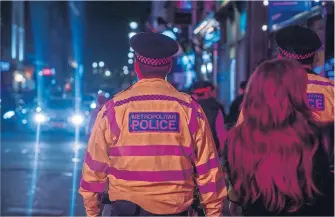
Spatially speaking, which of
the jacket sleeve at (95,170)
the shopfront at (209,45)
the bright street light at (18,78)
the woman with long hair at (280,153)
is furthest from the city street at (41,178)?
the bright street light at (18,78)

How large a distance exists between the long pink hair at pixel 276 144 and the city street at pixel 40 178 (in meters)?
5.83

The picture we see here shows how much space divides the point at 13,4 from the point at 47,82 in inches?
346

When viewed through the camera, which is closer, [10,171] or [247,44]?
[10,171]

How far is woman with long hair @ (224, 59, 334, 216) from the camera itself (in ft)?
10.5

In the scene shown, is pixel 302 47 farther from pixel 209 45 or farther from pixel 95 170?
pixel 209 45

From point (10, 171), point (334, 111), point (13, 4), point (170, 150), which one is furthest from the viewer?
point (13, 4)

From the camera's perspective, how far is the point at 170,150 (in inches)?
146

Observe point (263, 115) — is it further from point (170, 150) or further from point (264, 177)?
point (170, 150)

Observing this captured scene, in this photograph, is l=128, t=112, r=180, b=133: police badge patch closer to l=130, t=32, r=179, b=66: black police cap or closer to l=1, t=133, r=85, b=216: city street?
l=130, t=32, r=179, b=66: black police cap

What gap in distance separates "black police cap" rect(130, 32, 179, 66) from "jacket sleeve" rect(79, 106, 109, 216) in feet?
1.48

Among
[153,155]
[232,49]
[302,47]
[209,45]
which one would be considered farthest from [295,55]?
[209,45]

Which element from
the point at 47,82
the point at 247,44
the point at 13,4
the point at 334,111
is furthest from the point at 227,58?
the point at 47,82

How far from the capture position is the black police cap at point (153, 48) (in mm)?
3850

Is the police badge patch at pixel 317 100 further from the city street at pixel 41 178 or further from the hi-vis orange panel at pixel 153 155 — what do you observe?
the city street at pixel 41 178
